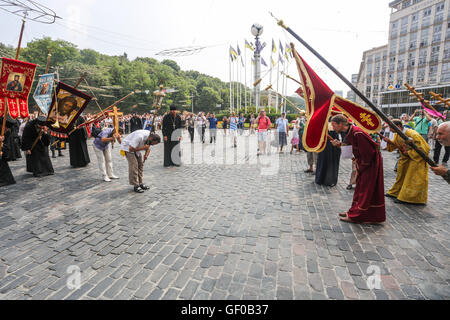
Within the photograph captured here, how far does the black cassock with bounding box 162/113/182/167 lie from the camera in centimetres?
922

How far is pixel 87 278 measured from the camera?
2.85 m

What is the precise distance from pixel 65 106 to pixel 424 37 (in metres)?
76.4

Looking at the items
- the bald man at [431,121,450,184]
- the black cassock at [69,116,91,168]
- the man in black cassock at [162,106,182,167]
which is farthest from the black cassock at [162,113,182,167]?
the bald man at [431,121,450,184]

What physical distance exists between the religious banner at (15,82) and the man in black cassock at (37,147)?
1675 mm

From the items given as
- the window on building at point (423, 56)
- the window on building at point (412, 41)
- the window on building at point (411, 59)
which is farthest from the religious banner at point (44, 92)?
the window on building at point (412, 41)

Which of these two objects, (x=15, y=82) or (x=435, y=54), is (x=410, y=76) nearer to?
(x=435, y=54)

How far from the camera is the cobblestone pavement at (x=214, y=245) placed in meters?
2.67

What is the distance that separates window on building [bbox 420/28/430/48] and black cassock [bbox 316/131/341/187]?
7088cm

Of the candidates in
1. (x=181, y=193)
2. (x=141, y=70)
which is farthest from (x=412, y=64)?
(x=181, y=193)

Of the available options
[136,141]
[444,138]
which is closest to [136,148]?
[136,141]

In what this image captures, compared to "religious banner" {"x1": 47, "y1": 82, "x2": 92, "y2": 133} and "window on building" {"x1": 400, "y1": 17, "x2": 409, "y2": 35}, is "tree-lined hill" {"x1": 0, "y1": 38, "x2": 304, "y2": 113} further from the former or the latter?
"window on building" {"x1": 400, "y1": 17, "x2": 409, "y2": 35}

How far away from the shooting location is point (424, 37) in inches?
2181

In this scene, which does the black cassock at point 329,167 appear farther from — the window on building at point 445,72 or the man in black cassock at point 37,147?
the window on building at point 445,72

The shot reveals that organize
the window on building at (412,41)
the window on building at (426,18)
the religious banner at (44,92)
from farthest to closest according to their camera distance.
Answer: the window on building at (412,41) → the window on building at (426,18) → the religious banner at (44,92)
